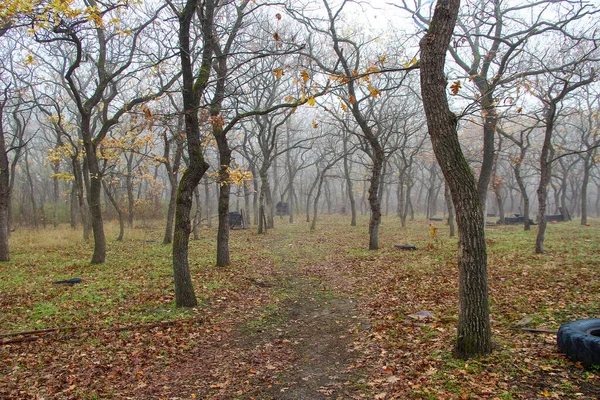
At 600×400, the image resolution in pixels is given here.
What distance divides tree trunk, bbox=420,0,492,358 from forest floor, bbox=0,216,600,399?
71 cm

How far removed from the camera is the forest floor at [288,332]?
4.57 metres

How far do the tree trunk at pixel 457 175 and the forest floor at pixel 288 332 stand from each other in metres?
0.71

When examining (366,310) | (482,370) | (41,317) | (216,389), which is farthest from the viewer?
(366,310)

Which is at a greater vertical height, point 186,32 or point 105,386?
point 186,32

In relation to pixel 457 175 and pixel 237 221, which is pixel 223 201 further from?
pixel 237 221

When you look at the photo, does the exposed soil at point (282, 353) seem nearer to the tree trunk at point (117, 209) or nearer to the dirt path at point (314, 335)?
the dirt path at point (314, 335)

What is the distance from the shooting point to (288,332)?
676 centimetres

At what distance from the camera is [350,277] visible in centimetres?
1078

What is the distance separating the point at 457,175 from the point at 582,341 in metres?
2.43

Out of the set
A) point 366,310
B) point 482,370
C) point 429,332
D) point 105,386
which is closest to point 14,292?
point 105,386

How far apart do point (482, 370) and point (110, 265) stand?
1159cm

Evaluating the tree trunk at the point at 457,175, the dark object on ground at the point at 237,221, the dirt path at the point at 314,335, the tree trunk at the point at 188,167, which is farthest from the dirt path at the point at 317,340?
the dark object on ground at the point at 237,221

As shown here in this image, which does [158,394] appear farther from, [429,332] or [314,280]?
[314,280]

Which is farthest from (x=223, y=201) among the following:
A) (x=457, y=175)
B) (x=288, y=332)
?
(x=457, y=175)
